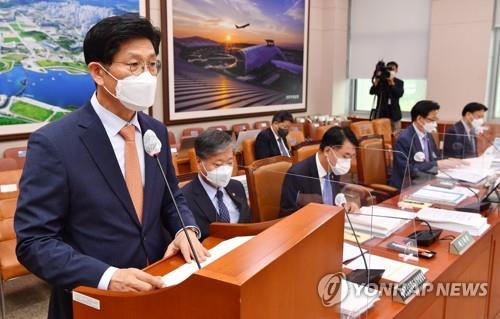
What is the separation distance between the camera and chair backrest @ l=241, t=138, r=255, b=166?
4465 millimetres

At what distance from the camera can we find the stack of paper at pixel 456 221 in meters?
2.17

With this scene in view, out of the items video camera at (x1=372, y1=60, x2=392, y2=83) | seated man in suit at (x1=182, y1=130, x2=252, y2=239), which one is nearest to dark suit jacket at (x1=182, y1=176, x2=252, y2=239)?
seated man in suit at (x1=182, y1=130, x2=252, y2=239)

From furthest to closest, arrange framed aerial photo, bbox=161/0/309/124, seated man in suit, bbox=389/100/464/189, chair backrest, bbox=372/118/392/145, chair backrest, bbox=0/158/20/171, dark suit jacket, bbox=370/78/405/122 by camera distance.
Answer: dark suit jacket, bbox=370/78/405/122 < chair backrest, bbox=372/118/392/145 < framed aerial photo, bbox=161/0/309/124 < chair backrest, bbox=0/158/20/171 < seated man in suit, bbox=389/100/464/189

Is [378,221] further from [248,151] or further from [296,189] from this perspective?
[248,151]

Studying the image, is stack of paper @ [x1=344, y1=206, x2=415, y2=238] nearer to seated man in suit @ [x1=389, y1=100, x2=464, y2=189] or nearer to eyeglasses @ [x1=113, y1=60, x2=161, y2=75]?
eyeglasses @ [x1=113, y1=60, x2=161, y2=75]

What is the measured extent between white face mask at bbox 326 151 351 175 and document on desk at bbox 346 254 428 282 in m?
0.89

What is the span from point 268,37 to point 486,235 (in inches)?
208

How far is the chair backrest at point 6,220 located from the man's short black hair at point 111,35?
1.97 metres

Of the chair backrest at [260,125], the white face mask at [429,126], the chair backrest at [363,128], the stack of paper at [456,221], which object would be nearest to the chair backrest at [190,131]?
the chair backrest at [260,125]

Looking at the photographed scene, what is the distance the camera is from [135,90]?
3.73ft

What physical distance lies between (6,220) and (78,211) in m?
1.96

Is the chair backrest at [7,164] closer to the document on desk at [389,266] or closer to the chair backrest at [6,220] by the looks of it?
the chair backrest at [6,220]

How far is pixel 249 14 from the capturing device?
655 centimetres

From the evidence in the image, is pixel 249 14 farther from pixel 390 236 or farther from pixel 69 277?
pixel 69 277
